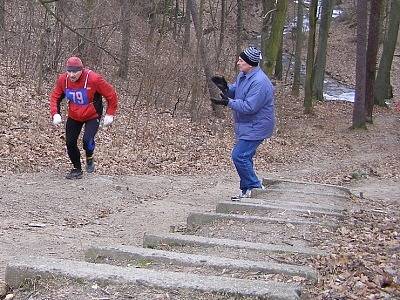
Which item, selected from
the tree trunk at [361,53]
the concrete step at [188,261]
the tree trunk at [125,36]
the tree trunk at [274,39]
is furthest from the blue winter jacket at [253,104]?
the tree trunk at [274,39]

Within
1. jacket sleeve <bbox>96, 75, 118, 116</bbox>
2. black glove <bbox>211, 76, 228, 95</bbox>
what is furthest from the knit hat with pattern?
jacket sleeve <bbox>96, 75, 118, 116</bbox>

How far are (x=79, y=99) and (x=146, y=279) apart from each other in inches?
243

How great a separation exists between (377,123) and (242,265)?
21068 millimetres

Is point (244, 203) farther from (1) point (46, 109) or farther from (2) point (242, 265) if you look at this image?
(1) point (46, 109)

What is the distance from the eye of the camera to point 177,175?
12.8 m

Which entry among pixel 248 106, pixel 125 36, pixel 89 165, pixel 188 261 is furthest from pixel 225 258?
pixel 125 36

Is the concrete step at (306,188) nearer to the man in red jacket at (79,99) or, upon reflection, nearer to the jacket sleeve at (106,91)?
the jacket sleeve at (106,91)

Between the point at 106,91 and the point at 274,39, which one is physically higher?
the point at 274,39

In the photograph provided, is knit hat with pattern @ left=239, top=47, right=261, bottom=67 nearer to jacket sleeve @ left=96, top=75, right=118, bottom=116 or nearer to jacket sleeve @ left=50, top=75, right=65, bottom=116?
jacket sleeve @ left=96, top=75, right=118, bottom=116

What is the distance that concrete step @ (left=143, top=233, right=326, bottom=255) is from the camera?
5354 millimetres

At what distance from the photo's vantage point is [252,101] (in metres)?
8.26

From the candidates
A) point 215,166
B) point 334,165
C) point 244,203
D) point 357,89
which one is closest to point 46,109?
point 215,166

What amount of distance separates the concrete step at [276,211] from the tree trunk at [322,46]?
19804 mm

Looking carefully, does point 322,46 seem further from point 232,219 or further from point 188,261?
point 188,261
